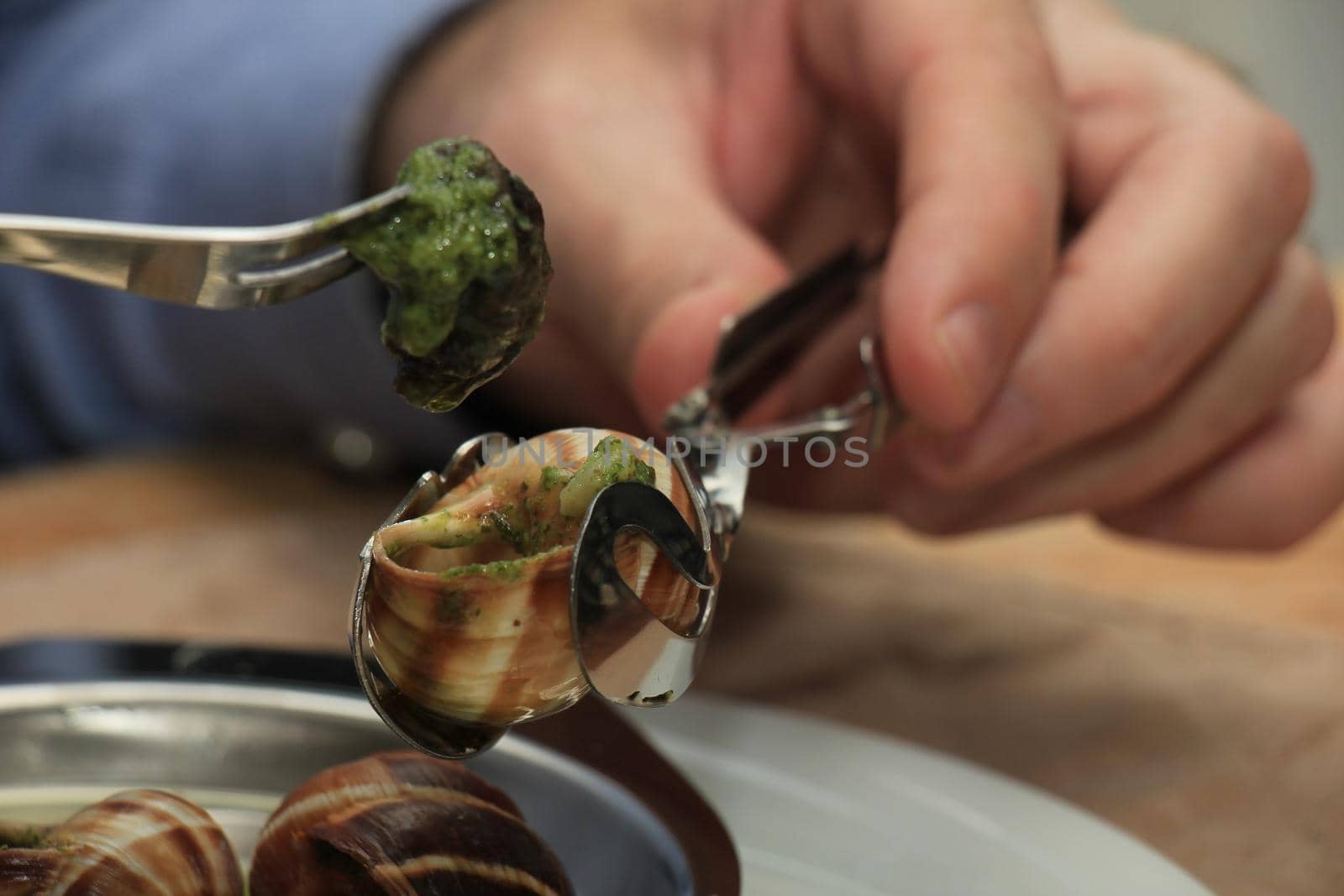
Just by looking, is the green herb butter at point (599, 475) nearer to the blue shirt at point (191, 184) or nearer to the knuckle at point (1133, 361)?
the knuckle at point (1133, 361)

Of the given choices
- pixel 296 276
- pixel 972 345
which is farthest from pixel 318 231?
pixel 972 345

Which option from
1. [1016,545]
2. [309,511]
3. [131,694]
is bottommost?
[1016,545]

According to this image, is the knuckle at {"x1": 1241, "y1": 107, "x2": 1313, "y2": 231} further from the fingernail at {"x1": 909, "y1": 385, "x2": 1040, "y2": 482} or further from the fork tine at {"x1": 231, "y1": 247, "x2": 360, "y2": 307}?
the fork tine at {"x1": 231, "y1": 247, "x2": 360, "y2": 307}

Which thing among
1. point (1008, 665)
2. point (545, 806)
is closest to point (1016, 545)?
point (1008, 665)

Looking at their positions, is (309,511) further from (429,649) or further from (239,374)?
(429,649)

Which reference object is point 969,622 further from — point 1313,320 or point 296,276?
point 296,276

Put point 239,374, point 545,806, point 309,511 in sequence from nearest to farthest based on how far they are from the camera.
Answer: point 545,806 → point 309,511 → point 239,374

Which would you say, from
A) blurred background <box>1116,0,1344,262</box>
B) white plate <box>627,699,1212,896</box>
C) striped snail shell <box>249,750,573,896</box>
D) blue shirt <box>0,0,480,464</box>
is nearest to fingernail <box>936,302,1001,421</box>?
white plate <box>627,699,1212,896</box>
